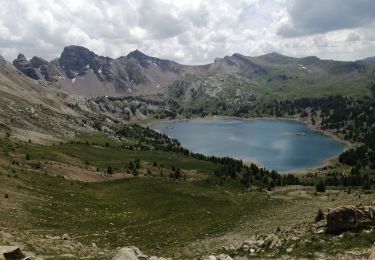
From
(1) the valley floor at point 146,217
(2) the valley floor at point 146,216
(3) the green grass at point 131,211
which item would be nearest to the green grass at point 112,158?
(2) the valley floor at point 146,216

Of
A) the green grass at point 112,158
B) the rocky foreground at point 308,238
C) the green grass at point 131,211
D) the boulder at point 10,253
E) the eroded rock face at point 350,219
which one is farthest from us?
the green grass at point 112,158

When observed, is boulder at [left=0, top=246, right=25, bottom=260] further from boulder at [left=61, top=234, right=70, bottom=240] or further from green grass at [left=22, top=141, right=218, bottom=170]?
green grass at [left=22, top=141, right=218, bottom=170]

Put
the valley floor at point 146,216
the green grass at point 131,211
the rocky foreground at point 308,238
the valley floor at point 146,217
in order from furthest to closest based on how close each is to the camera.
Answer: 1. the green grass at point 131,211
2. the valley floor at point 146,217
3. the valley floor at point 146,216
4. the rocky foreground at point 308,238

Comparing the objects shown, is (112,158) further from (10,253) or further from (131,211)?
(10,253)

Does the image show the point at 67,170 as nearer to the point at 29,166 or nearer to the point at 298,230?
the point at 29,166

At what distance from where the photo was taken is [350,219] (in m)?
39.1

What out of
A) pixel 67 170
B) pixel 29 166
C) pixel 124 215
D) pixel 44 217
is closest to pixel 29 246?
pixel 44 217

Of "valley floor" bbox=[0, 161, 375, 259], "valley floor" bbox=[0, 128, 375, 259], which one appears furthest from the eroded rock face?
"valley floor" bbox=[0, 128, 375, 259]

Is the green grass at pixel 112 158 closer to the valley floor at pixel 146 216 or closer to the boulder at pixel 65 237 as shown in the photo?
the valley floor at pixel 146 216

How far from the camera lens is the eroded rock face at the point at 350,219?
126 ft

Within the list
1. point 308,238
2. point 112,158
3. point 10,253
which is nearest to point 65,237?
point 10,253

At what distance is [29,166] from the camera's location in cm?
9794

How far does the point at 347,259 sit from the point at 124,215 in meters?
48.2

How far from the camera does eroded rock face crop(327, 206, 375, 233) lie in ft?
126
